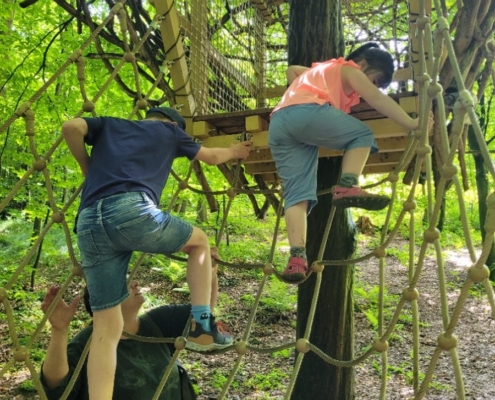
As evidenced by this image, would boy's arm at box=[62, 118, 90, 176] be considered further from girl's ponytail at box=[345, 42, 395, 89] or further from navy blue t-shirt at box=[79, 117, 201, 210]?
girl's ponytail at box=[345, 42, 395, 89]

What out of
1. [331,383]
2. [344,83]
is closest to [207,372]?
[331,383]

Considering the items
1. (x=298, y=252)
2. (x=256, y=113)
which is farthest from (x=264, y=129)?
(x=298, y=252)

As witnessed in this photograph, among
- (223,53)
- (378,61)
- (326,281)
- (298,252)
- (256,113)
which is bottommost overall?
(326,281)

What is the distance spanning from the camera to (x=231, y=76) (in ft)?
10.1

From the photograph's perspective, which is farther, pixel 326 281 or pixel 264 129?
pixel 326 281

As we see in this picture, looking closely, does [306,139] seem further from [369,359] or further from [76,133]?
[369,359]

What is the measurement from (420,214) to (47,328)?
20.9 ft

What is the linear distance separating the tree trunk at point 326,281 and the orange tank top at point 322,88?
0.62 m

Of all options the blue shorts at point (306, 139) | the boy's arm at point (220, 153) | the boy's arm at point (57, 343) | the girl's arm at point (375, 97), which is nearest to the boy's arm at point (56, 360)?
the boy's arm at point (57, 343)

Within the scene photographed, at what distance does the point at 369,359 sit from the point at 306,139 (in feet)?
9.23

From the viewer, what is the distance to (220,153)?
1.89m

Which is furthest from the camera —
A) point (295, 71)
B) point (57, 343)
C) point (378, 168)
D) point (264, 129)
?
point (378, 168)

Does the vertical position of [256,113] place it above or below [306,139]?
above

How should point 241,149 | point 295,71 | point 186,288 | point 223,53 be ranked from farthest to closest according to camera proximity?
point 186,288, point 223,53, point 295,71, point 241,149
